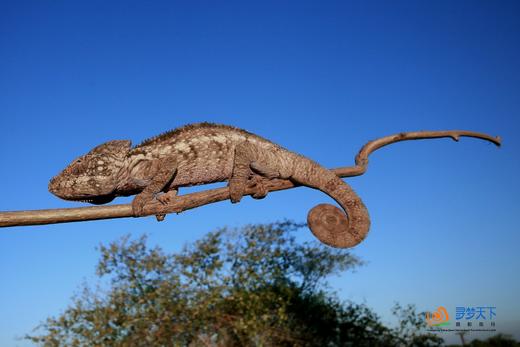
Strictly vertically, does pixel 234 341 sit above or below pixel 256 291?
below

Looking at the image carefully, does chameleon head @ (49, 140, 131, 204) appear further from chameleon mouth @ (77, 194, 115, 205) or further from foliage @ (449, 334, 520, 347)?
foliage @ (449, 334, 520, 347)

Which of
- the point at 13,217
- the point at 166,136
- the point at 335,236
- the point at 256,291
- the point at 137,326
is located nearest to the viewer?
the point at 13,217

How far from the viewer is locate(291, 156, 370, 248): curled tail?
168 inches

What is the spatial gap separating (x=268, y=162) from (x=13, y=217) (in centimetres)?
255

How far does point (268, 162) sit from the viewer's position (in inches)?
199

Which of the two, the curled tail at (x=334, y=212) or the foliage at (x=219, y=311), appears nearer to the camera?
the curled tail at (x=334, y=212)

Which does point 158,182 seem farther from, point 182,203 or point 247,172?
point 247,172

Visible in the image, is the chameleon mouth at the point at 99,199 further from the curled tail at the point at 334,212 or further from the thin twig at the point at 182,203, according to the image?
the curled tail at the point at 334,212

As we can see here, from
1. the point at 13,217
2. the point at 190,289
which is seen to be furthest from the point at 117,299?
the point at 13,217

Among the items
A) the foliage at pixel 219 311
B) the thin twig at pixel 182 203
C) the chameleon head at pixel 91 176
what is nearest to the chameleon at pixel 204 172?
the chameleon head at pixel 91 176

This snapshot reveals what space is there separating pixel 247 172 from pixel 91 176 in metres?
1.46

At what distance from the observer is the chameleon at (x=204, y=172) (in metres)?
4.30

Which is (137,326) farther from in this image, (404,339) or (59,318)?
(404,339)

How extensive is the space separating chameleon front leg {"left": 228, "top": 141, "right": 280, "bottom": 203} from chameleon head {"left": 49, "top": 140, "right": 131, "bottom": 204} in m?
1.09
